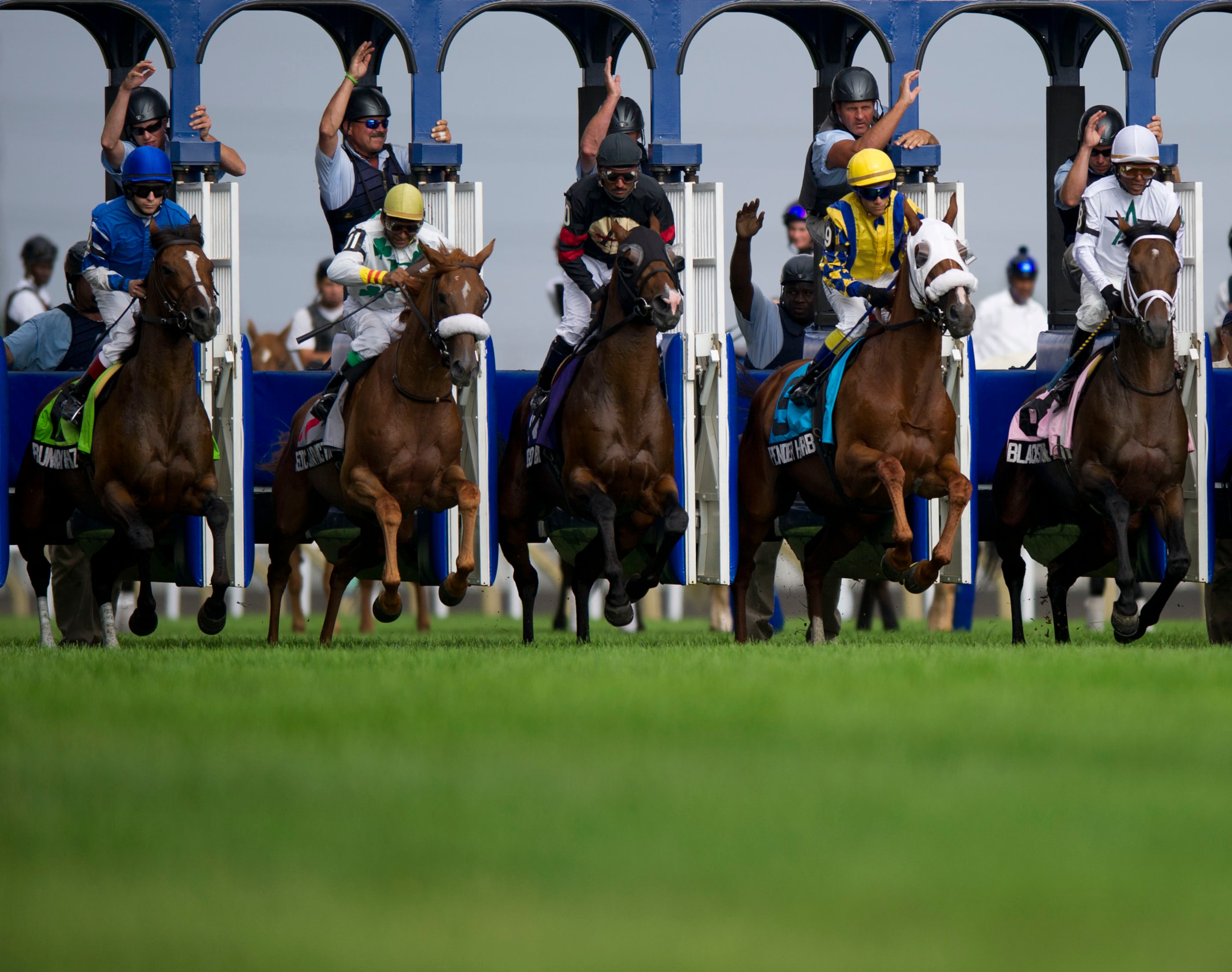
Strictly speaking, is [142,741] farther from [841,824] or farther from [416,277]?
[416,277]

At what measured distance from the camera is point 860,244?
34.8 ft

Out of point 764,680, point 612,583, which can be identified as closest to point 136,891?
point 764,680

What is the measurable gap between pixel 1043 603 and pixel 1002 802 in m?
11.9

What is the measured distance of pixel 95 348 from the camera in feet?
38.4

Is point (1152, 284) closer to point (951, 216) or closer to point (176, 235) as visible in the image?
point (951, 216)

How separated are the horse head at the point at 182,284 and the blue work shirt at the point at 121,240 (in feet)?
1.73

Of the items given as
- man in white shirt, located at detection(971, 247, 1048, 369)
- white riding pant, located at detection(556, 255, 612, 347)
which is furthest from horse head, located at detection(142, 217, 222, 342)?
man in white shirt, located at detection(971, 247, 1048, 369)

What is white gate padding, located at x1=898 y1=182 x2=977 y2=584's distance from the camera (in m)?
10.6

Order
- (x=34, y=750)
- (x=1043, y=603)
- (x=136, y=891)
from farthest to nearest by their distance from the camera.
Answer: (x=1043, y=603)
(x=34, y=750)
(x=136, y=891)

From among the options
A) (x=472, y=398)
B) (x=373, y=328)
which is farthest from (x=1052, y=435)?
(x=373, y=328)

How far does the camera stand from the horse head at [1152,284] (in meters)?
9.48

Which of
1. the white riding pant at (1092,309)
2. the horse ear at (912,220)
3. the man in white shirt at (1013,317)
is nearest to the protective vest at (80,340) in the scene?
the horse ear at (912,220)

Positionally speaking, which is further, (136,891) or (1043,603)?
(1043,603)

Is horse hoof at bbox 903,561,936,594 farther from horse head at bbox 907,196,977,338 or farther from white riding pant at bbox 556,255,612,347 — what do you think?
white riding pant at bbox 556,255,612,347
